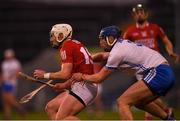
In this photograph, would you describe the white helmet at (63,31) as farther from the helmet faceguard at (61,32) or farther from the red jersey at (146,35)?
the red jersey at (146,35)

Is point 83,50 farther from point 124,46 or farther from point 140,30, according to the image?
point 140,30

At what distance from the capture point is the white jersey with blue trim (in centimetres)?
1153

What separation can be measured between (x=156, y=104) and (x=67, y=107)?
6.70 feet

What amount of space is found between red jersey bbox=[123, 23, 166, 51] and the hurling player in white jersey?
3.32 metres

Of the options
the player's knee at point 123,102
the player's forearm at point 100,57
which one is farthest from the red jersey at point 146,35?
the player's knee at point 123,102

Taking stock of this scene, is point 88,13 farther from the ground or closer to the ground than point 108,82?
farther from the ground

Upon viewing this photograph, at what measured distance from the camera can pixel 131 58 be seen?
11.7m

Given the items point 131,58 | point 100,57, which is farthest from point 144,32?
point 131,58

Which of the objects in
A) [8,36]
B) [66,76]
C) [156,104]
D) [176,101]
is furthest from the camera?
[8,36]

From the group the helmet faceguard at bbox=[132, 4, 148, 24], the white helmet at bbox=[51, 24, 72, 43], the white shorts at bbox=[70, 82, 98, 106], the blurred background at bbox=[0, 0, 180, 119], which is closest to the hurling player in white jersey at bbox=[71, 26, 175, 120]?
the white shorts at bbox=[70, 82, 98, 106]

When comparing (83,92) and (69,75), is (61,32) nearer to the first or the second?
(69,75)

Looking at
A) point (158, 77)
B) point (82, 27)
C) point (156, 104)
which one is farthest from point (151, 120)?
point (82, 27)

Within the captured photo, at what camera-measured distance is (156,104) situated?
13.0 meters

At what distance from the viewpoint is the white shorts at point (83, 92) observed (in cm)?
1172
